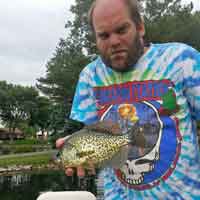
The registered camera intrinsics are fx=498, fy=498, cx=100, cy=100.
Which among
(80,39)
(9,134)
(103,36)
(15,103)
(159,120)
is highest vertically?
(80,39)

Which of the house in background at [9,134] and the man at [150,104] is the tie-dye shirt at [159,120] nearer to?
the man at [150,104]

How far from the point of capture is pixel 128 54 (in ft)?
8.22

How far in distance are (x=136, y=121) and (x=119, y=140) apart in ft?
0.46

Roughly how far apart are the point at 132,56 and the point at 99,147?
49 centimetres

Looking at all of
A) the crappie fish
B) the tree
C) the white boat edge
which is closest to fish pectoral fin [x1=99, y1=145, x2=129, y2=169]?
the crappie fish

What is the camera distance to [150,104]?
252cm

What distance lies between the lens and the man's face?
8.14 feet

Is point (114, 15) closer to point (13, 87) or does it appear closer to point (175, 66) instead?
point (175, 66)

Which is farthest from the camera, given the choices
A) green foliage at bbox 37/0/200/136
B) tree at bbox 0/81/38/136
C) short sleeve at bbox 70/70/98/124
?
tree at bbox 0/81/38/136

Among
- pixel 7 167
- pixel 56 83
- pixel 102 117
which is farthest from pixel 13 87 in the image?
pixel 102 117

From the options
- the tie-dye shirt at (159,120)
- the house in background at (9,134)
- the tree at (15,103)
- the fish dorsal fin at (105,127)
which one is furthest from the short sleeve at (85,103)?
the house in background at (9,134)

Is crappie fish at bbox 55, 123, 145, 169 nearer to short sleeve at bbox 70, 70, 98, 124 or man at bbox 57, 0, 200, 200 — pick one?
man at bbox 57, 0, 200, 200

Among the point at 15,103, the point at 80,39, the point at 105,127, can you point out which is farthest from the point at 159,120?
the point at 15,103

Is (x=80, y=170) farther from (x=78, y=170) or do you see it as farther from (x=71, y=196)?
(x=71, y=196)
